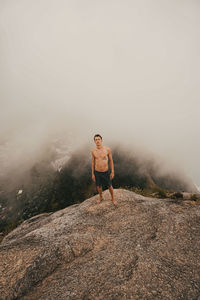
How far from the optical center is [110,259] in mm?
6352

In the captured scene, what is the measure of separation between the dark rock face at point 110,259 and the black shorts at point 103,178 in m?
2.27

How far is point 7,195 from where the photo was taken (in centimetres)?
11712

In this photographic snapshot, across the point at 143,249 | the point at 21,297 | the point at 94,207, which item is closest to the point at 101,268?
the point at 143,249

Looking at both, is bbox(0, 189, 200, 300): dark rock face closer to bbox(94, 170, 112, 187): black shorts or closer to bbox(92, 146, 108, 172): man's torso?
bbox(94, 170, 112, 187): black shorts

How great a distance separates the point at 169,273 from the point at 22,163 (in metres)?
170

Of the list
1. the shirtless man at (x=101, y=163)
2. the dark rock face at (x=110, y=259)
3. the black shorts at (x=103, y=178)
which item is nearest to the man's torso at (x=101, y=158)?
the shirtless man at (x=101, y=163)

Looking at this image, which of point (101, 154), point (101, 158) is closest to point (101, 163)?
point (101, 158)

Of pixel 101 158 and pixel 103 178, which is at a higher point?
pixel 101 158

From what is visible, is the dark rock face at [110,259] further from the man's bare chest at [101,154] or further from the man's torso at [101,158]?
the man's bare chest at [101,154]

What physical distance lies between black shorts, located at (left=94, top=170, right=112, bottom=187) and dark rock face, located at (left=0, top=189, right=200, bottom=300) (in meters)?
2.27

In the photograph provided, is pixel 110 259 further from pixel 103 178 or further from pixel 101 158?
pixel 101 158

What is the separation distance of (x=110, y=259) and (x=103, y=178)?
15.8 ft

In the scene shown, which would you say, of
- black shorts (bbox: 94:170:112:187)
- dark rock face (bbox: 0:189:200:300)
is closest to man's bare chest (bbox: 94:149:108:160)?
black shorts (bbox: 94:170:112:187)

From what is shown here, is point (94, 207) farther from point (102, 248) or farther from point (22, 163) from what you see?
point (22, 163)
